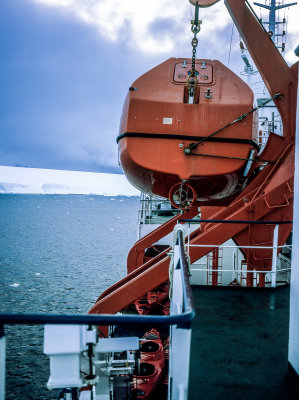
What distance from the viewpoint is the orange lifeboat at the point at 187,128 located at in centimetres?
479

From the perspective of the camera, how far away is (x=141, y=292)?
14.5 ft

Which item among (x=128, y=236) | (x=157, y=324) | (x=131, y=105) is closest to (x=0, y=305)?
(x=131, y=105)

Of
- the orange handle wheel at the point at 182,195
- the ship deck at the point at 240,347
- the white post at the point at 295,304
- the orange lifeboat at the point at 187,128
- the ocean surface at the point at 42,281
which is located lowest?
the ocean surface at the point at 42,281

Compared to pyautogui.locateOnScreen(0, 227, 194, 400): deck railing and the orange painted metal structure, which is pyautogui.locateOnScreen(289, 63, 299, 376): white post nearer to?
pyautogui.locateOnScreen(0, 227, 194, 400): deck railing

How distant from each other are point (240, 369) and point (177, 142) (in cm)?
326

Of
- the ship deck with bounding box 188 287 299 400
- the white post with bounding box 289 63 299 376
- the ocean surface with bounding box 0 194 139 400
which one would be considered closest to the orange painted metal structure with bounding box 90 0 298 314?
the ship deck with bounding box 188 287 299 400

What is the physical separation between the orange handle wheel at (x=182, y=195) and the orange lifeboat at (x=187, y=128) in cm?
14

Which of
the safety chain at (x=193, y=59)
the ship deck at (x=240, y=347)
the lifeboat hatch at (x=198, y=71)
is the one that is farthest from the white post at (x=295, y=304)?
the lifeboat hatch at (x=198, y=71)

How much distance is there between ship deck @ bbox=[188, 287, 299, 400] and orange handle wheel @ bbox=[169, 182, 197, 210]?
1788 millimetres

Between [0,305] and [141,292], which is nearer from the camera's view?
[141,292]

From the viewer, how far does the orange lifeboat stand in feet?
15.7

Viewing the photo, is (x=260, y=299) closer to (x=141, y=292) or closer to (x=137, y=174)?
(x=141, y=292)

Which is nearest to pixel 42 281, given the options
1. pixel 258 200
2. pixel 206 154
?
pixel 206 154

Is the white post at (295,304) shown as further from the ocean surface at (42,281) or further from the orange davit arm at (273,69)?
the ocean surface at (42,281)
